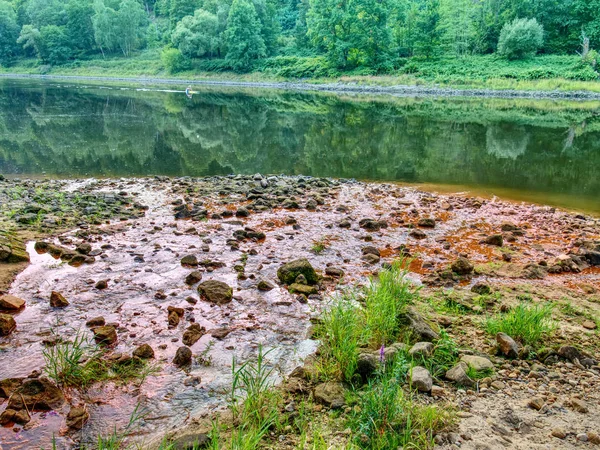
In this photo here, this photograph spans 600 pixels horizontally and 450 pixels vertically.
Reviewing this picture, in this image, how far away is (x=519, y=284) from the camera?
7.31m

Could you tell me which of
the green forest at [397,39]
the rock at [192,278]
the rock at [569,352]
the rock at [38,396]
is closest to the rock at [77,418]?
the rock at [38,396]

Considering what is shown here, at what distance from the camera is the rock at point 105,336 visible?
543 centimetres

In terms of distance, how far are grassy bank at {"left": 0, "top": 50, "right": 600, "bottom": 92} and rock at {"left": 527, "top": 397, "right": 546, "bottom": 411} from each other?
188 ft

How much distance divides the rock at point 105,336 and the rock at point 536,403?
15.6 feet

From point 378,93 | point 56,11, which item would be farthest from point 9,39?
point 378,93

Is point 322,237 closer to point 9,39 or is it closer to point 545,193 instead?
point 545,193

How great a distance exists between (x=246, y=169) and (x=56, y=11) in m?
124

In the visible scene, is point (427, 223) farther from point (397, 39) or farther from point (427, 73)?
point (397, 39)

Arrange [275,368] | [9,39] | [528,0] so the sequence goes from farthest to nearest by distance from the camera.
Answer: [9,39], [528,0], [275,368]

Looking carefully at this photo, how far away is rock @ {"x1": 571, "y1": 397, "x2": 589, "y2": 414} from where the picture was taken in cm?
398

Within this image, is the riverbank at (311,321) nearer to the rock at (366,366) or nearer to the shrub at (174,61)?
the rock at (366,366)

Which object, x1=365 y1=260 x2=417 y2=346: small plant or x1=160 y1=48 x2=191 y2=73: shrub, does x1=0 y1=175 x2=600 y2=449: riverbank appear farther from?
x1=160 y1=48 x2=191 y2=73: shrub

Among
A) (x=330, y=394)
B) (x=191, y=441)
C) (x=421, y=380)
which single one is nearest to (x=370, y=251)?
(x=421, y=380)

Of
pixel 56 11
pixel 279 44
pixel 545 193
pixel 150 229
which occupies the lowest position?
pixel 545 193
